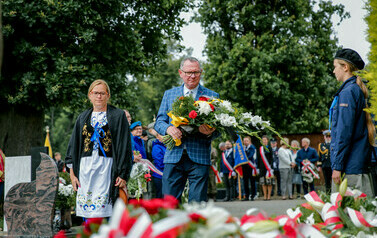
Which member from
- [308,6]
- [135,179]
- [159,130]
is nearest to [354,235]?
[159,130]

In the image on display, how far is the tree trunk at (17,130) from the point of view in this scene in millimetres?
15562

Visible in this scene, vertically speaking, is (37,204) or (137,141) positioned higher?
(137,141)

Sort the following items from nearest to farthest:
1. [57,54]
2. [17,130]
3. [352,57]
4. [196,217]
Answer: [196,217]
[352,57]
[57,54]
[17,130]

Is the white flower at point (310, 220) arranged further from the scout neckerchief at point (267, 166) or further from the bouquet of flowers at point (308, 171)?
the scout neckerchief at point (267, 166)

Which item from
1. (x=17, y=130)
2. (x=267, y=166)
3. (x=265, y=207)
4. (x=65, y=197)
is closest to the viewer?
(x=65, y=197)

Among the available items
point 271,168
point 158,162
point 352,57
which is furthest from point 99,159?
point 271,168

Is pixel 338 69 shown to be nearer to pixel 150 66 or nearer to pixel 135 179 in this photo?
pixel 135 179

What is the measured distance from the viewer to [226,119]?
18.5 feet

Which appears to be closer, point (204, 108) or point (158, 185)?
point (204, 108)

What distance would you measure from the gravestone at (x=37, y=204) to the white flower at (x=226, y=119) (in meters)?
3.30

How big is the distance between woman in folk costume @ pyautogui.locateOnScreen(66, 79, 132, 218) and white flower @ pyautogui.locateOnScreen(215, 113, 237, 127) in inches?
49.8

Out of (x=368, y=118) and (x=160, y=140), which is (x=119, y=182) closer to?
(x=160, y=140)

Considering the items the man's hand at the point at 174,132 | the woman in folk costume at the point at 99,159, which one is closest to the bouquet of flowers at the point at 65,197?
the woman in folk costume at the point at 99,159

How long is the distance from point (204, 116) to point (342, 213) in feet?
10.1
